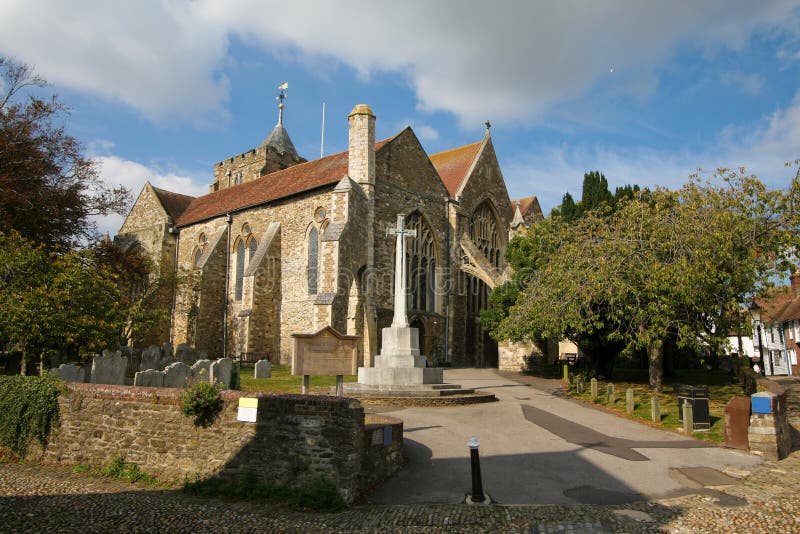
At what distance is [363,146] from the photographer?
24.8m

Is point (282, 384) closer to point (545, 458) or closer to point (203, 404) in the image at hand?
point (203, 404)

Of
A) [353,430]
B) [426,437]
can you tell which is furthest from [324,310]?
[353,430]

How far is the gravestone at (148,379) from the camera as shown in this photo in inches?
487

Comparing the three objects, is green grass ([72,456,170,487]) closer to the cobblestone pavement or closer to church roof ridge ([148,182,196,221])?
the cobblestone pavement

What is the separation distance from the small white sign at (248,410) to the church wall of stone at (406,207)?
16.3 meters

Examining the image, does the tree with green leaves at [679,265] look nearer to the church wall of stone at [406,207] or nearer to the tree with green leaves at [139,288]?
the church wall of stone at [406,207]

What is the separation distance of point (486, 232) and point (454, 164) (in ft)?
15.0

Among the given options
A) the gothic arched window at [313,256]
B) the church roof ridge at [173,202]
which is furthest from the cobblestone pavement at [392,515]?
the church roof ridge at [173,202]

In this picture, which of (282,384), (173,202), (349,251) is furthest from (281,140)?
(282,384)

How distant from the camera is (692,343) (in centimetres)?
1557

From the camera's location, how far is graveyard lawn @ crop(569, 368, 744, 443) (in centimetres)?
1320

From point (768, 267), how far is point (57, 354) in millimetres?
21059

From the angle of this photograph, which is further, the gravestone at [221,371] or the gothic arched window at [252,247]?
the gothic arched window at [252,247]

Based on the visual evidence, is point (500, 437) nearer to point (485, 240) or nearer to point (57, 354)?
point (57, 354)
